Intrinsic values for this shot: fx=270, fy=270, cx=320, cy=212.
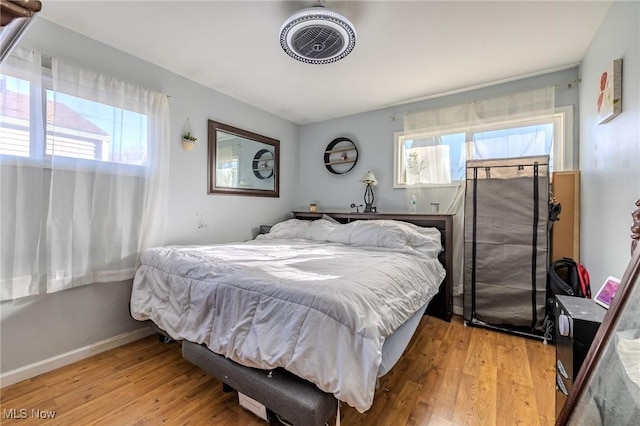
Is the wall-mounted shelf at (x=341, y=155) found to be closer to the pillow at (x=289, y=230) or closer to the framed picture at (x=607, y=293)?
the pillow at (x=289, y=230)

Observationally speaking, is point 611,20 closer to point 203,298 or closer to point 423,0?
point 423,0

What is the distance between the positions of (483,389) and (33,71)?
3.56 meters

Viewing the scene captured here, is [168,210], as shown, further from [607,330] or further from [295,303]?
[607,330]

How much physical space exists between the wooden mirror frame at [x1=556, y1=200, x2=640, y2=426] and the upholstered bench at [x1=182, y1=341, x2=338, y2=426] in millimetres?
878

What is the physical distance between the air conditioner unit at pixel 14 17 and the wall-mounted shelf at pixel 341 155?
330 centimetres

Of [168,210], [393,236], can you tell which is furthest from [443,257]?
[168,210]

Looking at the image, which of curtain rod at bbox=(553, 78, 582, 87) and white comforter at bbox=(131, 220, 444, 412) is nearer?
white comforter at bbox=(131, 220, 444, 412)

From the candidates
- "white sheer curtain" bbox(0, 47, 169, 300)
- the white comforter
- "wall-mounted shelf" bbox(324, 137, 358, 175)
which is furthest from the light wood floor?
"wall-mounted shelf" bbox(324, 137, 358, 175)

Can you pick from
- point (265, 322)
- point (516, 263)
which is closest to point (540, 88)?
point (516, 263)

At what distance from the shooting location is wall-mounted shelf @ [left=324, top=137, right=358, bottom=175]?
3.75m

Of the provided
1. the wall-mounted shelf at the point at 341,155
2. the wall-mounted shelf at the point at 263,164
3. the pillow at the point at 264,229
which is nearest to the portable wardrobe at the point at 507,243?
the wall-mounted shelf at the point at 341,155

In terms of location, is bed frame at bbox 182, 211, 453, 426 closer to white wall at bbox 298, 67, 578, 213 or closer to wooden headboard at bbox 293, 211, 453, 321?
wooden headboard at bbox 293, 211, 453, 321

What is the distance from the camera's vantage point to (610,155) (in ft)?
5.58

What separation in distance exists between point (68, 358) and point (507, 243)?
3.69 m
